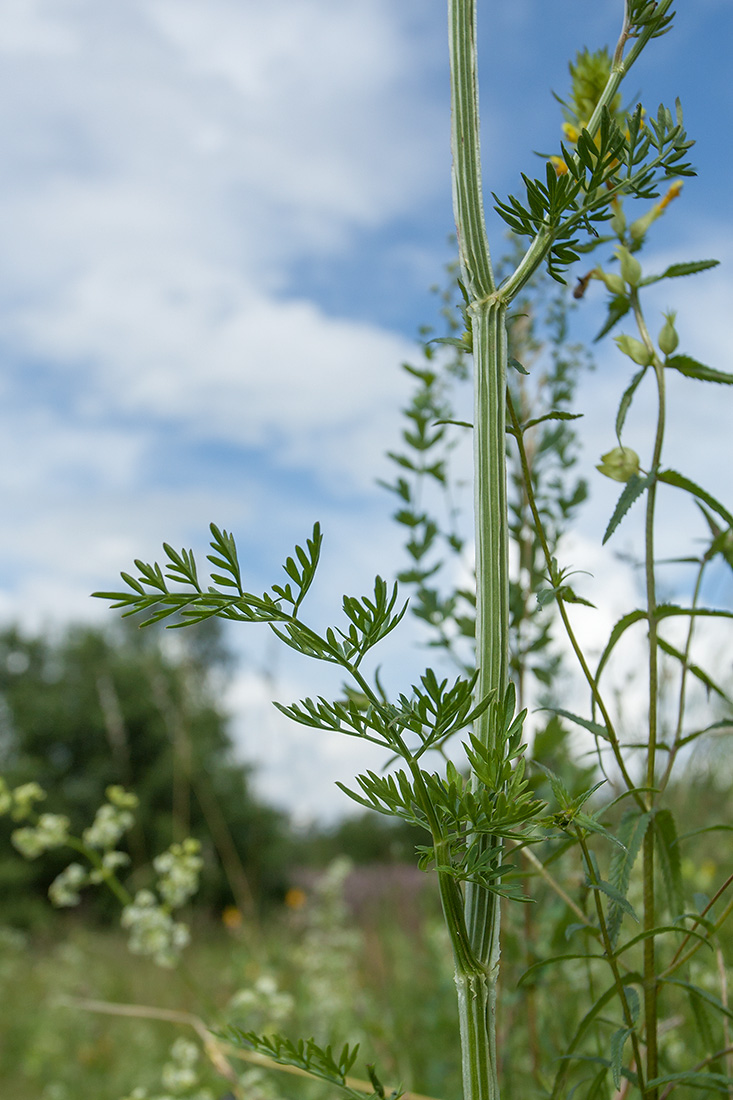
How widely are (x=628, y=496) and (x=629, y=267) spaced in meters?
0.17

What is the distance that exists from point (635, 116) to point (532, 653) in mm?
726

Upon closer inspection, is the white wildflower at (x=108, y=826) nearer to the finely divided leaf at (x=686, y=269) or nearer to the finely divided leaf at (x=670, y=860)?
the finely divided leaf at (x=670, y=860)

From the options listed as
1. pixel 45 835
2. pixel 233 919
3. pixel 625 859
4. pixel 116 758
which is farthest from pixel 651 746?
pixel 116 758

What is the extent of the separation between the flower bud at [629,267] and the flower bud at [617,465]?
0.13m

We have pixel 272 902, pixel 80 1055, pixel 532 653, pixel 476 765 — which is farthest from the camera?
pixel 272 902

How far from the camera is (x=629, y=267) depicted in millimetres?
613

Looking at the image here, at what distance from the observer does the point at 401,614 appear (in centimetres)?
47

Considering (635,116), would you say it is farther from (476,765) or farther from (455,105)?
(476,765)

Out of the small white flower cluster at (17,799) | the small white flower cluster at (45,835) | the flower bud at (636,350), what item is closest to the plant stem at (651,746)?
the flower bud at (636,350)

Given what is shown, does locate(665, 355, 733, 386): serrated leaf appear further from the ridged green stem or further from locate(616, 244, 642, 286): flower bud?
the ridged green stem

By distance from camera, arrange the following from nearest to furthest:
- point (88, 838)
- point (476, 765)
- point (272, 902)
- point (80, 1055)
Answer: point (476, 765) → point (88, 838) → point (80, 1055) → point (272, 902)

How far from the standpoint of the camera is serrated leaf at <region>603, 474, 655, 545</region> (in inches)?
20.9

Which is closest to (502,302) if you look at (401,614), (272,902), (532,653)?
(401,614)

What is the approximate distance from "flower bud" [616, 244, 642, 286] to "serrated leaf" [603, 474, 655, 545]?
0.14 meters
